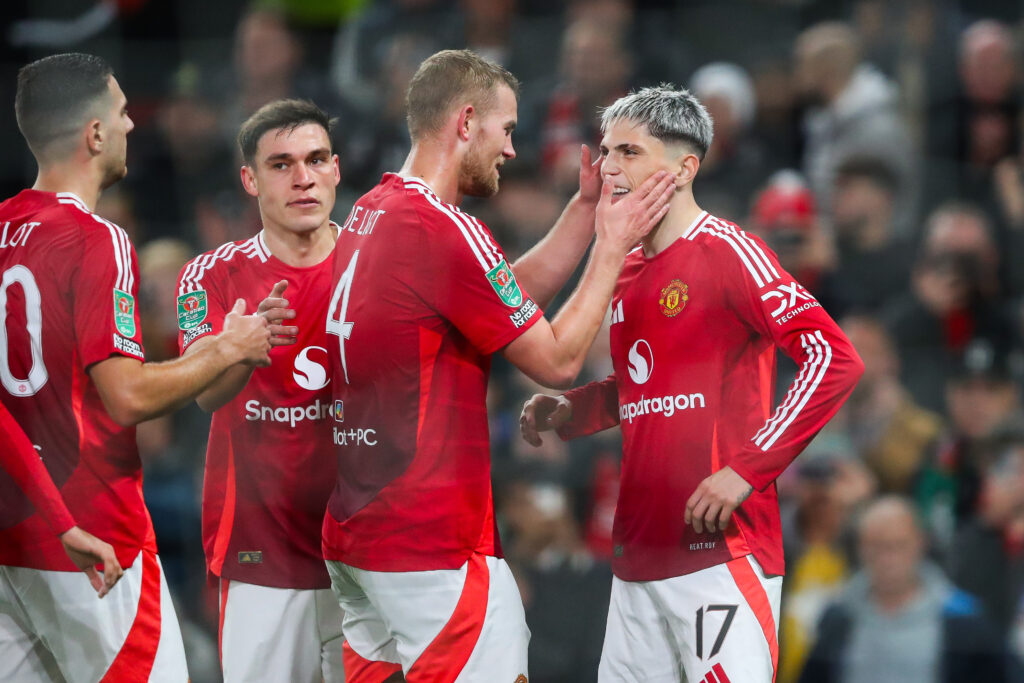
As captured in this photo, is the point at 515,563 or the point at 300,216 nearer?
the point at 300,216

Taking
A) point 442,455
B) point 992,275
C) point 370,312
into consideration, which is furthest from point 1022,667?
point 370,312

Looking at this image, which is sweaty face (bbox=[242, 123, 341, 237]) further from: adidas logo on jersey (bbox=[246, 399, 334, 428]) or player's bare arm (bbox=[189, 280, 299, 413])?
adidas logo on jersey (bbox=[246, 399, 334, 428])

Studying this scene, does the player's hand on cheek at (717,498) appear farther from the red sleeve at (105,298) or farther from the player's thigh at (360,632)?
the red sleeve at (105,298)

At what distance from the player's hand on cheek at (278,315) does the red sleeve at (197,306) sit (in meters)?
0.30

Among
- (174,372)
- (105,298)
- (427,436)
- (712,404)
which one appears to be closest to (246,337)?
(174,372)

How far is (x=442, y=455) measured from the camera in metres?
3.21

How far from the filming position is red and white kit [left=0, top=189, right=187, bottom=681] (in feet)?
10.8

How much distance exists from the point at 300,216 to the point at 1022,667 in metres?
2.94

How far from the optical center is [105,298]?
3.26 metres

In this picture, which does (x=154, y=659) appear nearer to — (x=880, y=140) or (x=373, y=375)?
(x=373, y=375)

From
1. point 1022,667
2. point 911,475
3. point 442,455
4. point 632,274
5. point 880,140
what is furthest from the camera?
point 880,140

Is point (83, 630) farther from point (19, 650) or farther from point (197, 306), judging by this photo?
point (197, 306)

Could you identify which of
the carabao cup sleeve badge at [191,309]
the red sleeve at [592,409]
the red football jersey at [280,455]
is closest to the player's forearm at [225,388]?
the red football jersey at [280,455]

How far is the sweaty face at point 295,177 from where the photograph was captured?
148 inches
